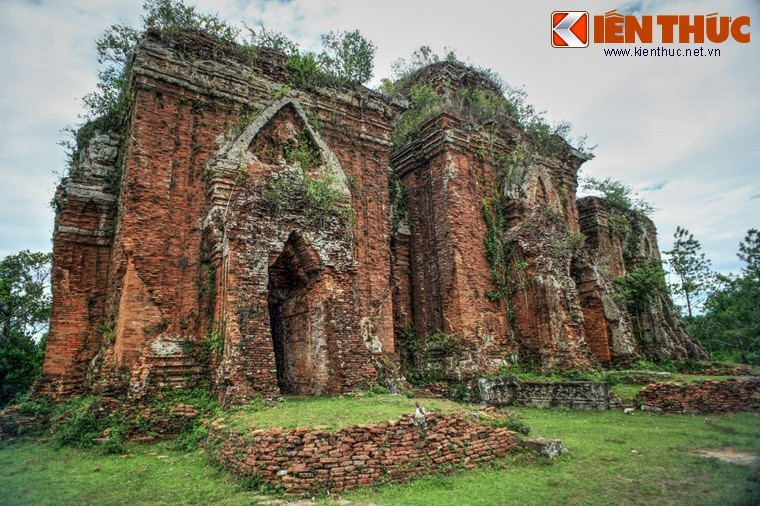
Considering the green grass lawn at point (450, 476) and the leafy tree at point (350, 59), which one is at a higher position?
the leafy tree at point (350, 59)

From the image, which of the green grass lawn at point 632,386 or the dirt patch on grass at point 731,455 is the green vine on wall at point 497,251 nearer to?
the green grass lawn at point 632,386

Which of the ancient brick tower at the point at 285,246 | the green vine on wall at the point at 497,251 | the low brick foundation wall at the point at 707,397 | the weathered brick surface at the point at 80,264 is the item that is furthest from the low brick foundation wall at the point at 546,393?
the weathered brick surface at the point at 80,264

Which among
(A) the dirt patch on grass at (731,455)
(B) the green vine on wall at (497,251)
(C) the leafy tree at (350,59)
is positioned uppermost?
(C) the leafy tree at (350,59)

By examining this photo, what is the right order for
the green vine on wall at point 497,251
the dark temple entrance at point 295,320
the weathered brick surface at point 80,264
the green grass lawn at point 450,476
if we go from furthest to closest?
the green vine on wall at point 497,251
the dark temple entrance at point 295,320
the weathered brick surface at point 80,264
the green grass lawn at point 450,476

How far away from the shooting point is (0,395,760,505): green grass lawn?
210 inches

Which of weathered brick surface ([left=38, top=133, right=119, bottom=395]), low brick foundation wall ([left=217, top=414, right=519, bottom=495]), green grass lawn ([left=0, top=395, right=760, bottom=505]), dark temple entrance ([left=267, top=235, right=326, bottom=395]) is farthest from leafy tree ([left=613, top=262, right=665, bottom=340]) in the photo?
weathered brick surface ([left=38, top=133, right=119, bottom=395])

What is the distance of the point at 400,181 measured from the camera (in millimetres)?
15141

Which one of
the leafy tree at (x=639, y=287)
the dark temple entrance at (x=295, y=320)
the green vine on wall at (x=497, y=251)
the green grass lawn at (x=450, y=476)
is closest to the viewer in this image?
the green grass lawn at (x=450, y=476)

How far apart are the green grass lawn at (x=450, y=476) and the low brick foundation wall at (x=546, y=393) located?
2.45m

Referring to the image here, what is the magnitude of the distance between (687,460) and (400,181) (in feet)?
35.0

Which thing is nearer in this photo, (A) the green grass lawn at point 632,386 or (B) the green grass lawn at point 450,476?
(B) the green grass lawn at point 450,476

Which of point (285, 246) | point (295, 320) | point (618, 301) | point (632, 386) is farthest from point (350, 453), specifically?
point (618, 301)

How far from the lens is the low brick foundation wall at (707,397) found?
33.8ft

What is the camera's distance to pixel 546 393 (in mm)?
11664
